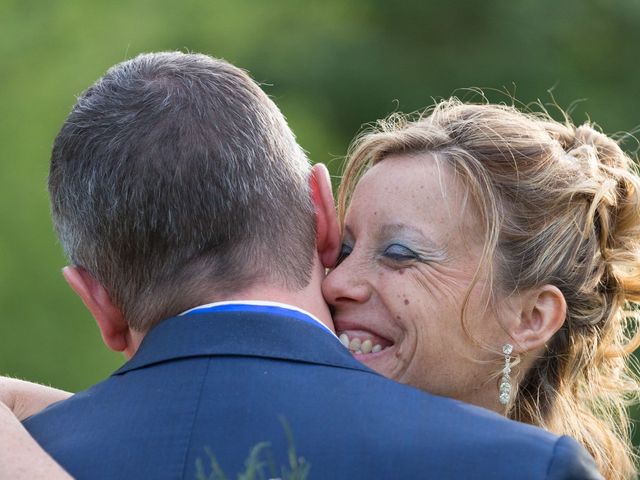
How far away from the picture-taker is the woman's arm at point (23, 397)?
3.57 m

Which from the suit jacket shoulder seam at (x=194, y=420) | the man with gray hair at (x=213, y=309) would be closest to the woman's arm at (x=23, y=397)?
the man with gray hair at (x=213, y=309)

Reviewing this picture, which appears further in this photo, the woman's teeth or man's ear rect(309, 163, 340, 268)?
the woman's teeth

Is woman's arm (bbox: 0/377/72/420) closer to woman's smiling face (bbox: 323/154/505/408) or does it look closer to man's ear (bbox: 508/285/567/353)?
woman's smiling face (bbox: 323/154/505/408)

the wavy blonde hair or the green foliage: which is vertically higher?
the green foliage

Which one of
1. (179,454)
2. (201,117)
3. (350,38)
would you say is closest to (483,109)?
(201,117)

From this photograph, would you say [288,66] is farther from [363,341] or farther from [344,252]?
[363,341]

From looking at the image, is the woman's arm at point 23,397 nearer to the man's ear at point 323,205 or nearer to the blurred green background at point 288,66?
the man's ear at point 323,205

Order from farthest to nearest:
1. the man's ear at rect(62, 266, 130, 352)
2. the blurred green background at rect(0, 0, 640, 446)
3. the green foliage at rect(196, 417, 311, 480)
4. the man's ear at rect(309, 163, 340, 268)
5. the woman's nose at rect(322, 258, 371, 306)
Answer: the blurred green background at rect(0, 0, 640, 446), the woman's nose at rect(322, 258, 371, 306), the man's ear at rect(309, 163, 340, 268), the man's ear at rect(62, 266, 130, 352), the green foliage at rect(196, 417, 311, 480)

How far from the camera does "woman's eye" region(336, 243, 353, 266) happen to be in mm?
3750

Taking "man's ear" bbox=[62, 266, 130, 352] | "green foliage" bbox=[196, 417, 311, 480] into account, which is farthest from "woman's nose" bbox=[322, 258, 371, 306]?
"green foliage" bbox=[196, 417, 311, 480]

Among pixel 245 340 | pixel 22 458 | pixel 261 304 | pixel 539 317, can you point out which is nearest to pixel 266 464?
pixel 245 340

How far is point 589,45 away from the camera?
484 inches

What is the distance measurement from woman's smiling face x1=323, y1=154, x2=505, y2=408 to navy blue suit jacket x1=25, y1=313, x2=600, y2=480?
0.94 m

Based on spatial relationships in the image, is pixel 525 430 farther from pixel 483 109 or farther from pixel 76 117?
pixel 483 109
